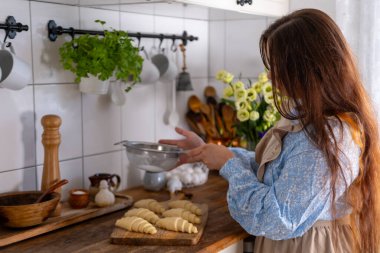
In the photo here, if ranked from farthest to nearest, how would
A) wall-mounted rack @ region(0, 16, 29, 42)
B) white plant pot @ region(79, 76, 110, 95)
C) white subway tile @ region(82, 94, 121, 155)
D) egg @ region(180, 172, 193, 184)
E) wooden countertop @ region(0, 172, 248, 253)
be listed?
egg @ region(180, 172, 193, 184)
white subway tile @ region(82, 94, 121, 155)
white plant pot @ region(79, 76, 110, 95)
wall-mounted rack @ region(0, 16, 29, 42)
wooden countertop @ region(0, 172, 248, 253)

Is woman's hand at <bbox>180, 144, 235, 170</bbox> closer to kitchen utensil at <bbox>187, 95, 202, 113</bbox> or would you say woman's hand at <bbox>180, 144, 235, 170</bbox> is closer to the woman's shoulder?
the woman's shoulder

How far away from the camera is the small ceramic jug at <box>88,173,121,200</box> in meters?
1.79

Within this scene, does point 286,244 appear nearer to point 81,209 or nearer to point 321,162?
point 321,162

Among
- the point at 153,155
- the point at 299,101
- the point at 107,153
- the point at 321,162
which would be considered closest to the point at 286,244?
the point at 321,162

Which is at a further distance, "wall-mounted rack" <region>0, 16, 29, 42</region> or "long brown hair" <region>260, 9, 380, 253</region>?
"wall-mounted rack" <region>0, 16, 29, 42</region>

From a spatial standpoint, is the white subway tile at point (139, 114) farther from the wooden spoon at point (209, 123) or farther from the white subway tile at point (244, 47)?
the white subway tile at point (244, 47)

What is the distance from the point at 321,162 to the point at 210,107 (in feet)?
3.80

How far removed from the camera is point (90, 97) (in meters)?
1.87

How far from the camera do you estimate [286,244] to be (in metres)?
1.44

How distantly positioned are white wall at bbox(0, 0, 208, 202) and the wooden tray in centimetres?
16

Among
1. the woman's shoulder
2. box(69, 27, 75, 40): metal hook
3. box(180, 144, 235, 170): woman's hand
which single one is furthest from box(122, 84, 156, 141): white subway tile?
the woman's shoulder

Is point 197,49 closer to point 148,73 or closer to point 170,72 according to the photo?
point 170,72

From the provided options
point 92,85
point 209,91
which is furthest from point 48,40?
point 209,91

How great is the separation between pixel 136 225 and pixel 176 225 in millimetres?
105
